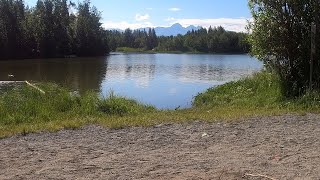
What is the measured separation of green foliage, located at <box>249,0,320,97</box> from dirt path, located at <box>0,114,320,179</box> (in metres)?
4.10

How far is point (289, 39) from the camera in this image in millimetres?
12758

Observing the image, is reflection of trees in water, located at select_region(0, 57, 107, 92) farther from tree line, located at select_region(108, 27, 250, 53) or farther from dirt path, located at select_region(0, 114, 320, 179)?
tree line, located at select_region(108, 27, 250, 53)

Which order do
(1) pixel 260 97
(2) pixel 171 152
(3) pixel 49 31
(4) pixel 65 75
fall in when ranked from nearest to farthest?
1. (2) pixel 171 152
2. (1) pixel 260 97
3. (4) pixel 65 75
4. (3) pixel 49 31

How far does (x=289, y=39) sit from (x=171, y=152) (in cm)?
764

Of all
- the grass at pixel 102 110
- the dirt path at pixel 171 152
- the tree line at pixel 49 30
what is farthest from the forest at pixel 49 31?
the dirt path at pixel 171 152

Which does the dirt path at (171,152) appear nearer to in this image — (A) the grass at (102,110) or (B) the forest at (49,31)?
(A) the grass at (102,110)

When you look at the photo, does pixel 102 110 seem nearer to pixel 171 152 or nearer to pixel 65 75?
pixel 171 152

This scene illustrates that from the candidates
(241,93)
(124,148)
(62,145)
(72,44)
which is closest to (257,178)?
(124,148)

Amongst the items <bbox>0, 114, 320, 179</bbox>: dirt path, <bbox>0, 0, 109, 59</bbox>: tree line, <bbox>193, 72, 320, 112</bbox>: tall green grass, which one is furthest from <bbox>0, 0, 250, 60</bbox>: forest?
<bbox>0, 114, 320, 179</bbox>: dirt path

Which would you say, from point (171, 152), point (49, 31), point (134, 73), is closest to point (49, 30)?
point (49, 31)

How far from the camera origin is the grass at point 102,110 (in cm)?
946

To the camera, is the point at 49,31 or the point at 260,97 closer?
the point at 260,97

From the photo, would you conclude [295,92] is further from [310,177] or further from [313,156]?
[310,177]

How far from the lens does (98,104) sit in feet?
40.9
